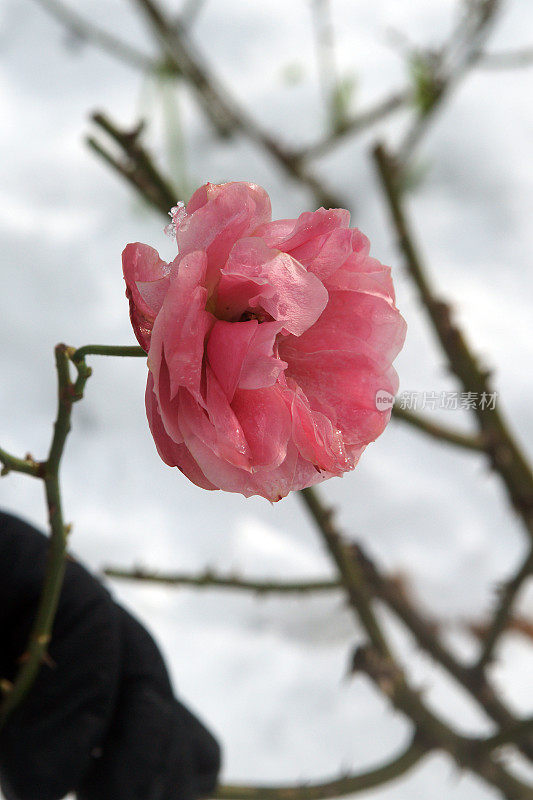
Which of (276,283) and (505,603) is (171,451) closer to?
(276,283)

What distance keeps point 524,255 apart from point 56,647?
0.82 m

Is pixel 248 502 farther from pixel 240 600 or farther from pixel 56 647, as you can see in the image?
pixel 56 647

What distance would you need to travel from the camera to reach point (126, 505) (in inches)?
25.1

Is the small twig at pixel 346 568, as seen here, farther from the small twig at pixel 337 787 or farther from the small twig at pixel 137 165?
the small twig at pixel 137 165

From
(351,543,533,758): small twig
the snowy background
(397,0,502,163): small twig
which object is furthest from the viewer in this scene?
(397,0,502,163): small twig

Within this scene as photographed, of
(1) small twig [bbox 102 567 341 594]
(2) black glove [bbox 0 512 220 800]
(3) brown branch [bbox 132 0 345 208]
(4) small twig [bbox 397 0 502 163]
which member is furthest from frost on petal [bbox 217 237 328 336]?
(3) brown branch [bbox 132 0 345 208]

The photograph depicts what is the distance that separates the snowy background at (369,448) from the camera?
2.02 feet

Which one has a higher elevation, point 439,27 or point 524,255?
point 439,27

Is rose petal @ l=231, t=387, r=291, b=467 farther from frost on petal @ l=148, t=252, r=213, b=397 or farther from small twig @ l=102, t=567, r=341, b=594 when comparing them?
small twig @ l=102, t=567, r=341, b=594

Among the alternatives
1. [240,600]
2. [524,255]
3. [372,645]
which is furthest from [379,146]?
[524,255]

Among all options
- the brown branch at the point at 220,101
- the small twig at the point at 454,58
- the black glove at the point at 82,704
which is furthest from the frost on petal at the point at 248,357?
the brown branch at the point at 220,101

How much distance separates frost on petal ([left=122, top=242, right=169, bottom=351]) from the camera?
0.16m

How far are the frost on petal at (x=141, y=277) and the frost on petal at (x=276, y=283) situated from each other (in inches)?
0.6

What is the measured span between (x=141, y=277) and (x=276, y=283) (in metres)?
0.03
